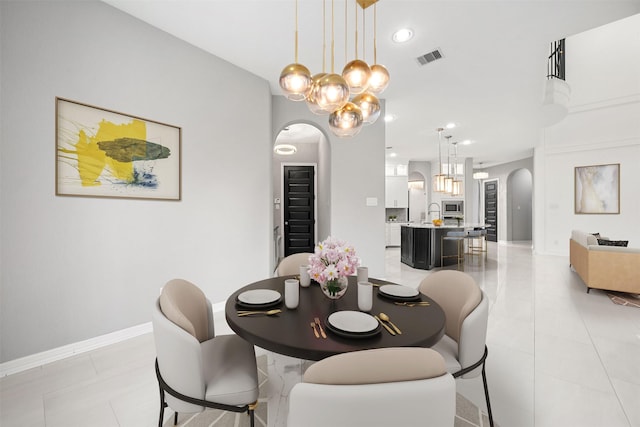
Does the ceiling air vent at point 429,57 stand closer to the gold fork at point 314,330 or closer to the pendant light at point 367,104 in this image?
the pendant light at point 367,104

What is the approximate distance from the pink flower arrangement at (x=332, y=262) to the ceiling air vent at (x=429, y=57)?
2.73 metres

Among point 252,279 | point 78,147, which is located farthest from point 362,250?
point 78,147

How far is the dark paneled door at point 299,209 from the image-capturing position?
6863mm

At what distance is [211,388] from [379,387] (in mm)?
879

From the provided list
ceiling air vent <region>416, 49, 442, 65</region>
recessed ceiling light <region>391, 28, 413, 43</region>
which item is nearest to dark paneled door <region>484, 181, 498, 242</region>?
ceiling air vent <region>416, 49, 442, 65</region>

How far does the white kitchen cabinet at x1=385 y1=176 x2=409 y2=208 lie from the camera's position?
9078 millimetres

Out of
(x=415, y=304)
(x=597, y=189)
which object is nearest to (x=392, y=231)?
(x=597, y=189)

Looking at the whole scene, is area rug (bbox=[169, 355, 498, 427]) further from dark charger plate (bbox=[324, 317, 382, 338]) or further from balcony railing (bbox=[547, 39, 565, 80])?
balcony railing (bbox=[547, 39, 565, 80])

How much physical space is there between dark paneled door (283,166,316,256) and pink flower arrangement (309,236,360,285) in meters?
5.36

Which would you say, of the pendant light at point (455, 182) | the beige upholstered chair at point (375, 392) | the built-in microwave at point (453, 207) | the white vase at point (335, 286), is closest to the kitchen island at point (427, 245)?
the pendant light at point (455, 182)

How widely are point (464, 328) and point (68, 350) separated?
286cm

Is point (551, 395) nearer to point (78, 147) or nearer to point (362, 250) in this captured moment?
point (362, 250)

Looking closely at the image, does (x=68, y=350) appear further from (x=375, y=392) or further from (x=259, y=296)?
(x=375, y=392)

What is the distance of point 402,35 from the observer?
108 inches
